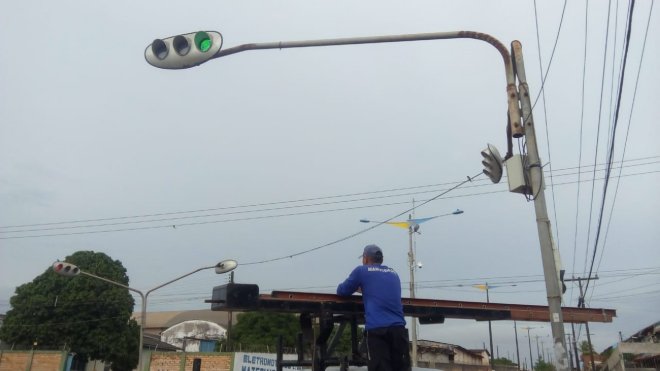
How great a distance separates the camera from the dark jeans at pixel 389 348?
481 cm

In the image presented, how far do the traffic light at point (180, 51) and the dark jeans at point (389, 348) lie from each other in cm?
361

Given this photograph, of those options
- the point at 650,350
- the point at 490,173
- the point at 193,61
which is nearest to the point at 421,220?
the point at 650,350

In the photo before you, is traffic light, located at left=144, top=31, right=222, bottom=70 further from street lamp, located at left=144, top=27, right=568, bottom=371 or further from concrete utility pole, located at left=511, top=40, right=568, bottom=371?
concrete utility pole, located at left=511, top=40, right=568, bottom=371

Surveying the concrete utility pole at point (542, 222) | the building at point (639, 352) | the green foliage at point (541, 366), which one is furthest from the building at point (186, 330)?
the green foliage at point (541, 366)

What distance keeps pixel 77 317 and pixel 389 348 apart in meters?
33.9

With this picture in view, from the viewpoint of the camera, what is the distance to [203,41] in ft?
20.8

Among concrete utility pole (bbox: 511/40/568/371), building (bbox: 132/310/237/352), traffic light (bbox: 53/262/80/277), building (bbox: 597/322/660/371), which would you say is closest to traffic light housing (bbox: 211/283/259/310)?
concrete utility pole (bbox: 511/40/568/371)

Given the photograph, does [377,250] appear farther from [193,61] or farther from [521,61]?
[521,61]

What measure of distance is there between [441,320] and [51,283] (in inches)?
1372

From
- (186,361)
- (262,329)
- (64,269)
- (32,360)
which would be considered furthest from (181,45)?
(262,329)

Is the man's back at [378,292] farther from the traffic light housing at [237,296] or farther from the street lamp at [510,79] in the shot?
the street lamp at [510,79]

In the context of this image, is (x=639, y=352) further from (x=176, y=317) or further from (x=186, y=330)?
(x=176, y=317)

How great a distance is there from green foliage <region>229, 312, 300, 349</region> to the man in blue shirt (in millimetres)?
32852

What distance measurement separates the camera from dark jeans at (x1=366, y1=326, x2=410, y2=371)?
4.81 metres
